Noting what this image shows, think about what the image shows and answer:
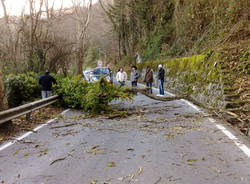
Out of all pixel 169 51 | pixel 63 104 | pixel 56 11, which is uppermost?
pixel 56 11

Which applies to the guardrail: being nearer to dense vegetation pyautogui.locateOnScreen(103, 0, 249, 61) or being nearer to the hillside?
the hillside

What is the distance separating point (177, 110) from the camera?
33.0 ft

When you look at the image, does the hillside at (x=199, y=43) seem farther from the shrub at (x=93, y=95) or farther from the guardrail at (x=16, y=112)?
the guardrail at (x=16, y=112)

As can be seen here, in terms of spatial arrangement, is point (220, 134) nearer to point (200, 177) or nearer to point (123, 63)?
point (200, 177)

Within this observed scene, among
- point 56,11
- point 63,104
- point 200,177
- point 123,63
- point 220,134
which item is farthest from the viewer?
point 123,63

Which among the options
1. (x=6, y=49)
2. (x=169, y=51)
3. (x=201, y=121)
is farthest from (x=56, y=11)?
(x=201, y=121)

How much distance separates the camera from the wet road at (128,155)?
156 inches

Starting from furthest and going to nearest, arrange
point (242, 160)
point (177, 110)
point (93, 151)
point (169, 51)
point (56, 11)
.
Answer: point (169, 51), point (56, 11), point (177, 110), point (93, 151), point (242, 160)

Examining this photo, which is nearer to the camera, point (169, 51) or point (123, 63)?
point (169, 51)

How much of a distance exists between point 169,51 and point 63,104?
1778 cm

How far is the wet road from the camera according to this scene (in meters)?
3.96

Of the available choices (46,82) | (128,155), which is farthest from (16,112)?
(46,82)

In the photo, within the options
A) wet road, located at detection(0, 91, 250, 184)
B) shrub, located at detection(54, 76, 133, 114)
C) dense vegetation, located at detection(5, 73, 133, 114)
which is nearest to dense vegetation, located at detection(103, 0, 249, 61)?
shrub, located at detection(54, 76, 133, 114)

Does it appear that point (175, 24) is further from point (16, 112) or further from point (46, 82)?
point (16, 112)
